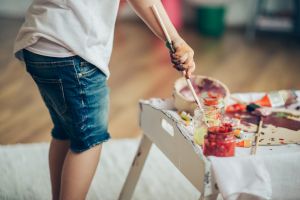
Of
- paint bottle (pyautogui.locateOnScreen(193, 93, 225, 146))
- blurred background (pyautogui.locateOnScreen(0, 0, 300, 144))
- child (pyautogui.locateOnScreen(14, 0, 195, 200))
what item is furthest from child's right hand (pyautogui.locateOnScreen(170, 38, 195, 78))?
blurred background (pyautogui.locateOnScreen(0, 0, 300, 144))

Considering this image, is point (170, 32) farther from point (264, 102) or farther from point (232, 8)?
point (232, 8)

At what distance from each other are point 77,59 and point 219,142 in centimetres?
38

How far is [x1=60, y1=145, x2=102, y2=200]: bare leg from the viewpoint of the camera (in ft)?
4.43

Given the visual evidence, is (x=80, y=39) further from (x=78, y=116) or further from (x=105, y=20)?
Answer: (x=78, y=116)

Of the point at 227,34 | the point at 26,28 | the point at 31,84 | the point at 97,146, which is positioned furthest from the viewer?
the point at 227,34

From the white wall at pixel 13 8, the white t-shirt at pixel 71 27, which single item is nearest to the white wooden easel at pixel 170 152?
the white t-shirt at pixel 71 27

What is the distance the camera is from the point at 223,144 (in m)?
1.19

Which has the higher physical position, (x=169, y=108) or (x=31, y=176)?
(x=169, y=108)

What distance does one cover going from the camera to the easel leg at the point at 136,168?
1.63 m

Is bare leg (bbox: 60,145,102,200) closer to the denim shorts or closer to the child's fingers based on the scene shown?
the denim shorts

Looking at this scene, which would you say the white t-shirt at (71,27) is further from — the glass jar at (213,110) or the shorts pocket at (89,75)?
the glass jar at (213,110)

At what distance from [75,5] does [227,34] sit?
2.46 m

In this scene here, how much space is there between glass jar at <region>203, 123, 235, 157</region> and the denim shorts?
282 mm

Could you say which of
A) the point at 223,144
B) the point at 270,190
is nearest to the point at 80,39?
the point at 223,144
